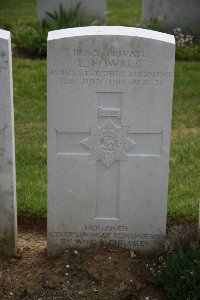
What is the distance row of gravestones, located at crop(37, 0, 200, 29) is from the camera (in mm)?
11648

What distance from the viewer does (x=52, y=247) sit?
5.06 metres

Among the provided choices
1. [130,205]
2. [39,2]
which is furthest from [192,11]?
[130,205]

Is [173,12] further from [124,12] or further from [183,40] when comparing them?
[124,12]

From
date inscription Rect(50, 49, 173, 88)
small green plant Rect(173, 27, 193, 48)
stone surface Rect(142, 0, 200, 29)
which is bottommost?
date inscription Rect(50, 49, 173, 88)

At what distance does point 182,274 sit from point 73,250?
3.16 ft

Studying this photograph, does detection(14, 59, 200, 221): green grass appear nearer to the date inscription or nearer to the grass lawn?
the grass lawn

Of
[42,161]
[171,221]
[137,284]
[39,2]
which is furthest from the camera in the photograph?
[39,2]

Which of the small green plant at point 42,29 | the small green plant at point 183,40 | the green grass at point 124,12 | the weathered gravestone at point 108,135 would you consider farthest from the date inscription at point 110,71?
the green grass at point 124,12

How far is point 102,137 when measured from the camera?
15.8 feet

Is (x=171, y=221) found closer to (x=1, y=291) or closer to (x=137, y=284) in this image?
(x=137, y=284)

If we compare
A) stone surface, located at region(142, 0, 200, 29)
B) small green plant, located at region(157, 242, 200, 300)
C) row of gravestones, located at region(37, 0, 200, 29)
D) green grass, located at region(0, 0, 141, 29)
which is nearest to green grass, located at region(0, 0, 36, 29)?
green grass, located at region(0, 0, 141, 29)

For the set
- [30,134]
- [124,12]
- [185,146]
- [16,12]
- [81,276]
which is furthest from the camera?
[16,12]

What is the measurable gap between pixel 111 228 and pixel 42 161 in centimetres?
209

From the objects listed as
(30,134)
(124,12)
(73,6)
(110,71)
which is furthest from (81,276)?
(124,12)
